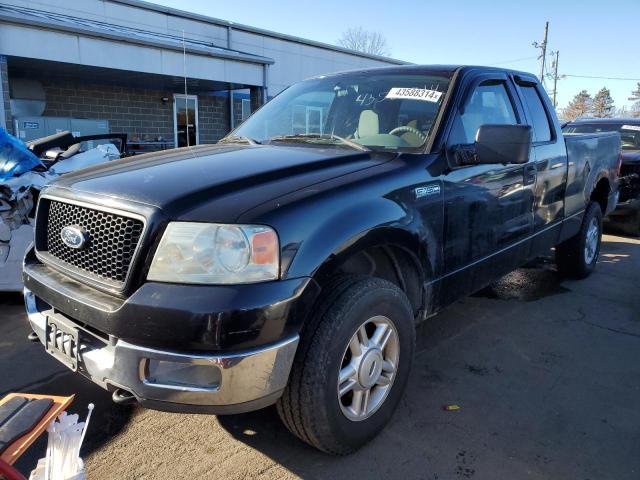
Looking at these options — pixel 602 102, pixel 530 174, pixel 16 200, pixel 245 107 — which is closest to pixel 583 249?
pixel 530 174

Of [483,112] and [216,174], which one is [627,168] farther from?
[216,174]

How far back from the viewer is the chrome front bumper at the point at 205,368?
1.96 m

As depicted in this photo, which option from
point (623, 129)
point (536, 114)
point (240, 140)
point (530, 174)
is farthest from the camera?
point (623, 129)

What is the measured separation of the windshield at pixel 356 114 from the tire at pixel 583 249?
2899 mm

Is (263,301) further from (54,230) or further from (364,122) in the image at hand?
(364,122)

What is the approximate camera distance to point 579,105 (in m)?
85.5

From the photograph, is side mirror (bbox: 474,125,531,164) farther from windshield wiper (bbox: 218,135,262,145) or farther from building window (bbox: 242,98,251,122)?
building window (bbox: 242,98,251,122)

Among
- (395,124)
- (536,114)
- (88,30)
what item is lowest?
(395,124)

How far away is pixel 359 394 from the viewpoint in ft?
8.07

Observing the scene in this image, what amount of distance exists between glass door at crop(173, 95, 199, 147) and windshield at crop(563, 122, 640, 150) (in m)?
11.3

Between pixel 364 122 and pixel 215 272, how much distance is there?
1.72 meters

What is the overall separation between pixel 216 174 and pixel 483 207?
1740 mm

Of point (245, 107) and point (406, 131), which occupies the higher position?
point (245, 107)

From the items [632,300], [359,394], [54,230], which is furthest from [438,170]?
[632,300]
